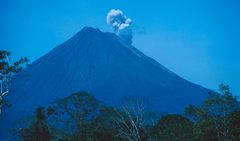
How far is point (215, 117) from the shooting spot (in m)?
21.9

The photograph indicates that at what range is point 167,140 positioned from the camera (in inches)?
974

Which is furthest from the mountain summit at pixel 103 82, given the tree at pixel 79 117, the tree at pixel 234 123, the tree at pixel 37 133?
the tree at pixel 234 123

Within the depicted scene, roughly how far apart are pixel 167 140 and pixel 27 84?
551ft

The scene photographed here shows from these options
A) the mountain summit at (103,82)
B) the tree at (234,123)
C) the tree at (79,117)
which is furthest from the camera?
the mountain summit at (103,82)

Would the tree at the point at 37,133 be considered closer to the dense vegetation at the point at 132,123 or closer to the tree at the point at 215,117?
→ the dense vegetation at the point at 132,123

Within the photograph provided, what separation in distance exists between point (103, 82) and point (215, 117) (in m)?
138

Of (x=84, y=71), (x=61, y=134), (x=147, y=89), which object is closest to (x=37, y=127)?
(x=61, y=134)

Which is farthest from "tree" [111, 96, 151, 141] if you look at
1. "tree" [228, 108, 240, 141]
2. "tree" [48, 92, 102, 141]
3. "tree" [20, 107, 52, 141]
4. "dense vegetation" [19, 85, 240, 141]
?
"tree" [20, 107, 52, 141]

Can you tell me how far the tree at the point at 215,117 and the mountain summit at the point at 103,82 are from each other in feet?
381

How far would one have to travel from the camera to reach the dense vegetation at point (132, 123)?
71.6ft

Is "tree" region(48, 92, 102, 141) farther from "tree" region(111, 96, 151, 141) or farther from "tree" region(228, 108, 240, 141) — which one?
"tree" region(228, 108, 240, 141)

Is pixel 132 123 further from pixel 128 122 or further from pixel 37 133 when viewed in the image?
pixel 37 133

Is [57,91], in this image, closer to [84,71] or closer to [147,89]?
[84,71]

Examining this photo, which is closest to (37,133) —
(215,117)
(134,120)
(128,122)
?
(128,122)
